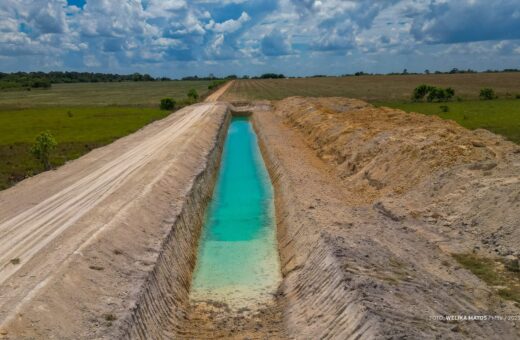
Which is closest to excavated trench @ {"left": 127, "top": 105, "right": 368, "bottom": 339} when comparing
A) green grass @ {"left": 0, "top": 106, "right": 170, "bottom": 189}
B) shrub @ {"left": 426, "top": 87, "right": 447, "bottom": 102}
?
green grass @ {"left": 0, "top": 106, "right": 170, "bottom": 189}

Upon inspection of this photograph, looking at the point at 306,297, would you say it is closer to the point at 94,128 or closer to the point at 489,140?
the point at 489,140

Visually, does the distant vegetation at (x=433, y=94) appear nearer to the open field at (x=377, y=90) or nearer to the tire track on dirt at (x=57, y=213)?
the open field at (x=377, y=90)

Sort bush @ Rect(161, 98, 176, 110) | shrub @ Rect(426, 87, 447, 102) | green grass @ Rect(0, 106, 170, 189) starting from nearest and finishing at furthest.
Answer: green grass @ Rect(0, 106, 170, 189) → shrub @ Rect(426, 87, 447, 102) → bush @ Rect(161, 98, 176, 110)

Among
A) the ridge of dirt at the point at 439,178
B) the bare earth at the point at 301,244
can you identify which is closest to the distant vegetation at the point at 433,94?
the ridge of dirt at the point at 439,178

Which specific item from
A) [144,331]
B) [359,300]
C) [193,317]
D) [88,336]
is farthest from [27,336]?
[359,300]

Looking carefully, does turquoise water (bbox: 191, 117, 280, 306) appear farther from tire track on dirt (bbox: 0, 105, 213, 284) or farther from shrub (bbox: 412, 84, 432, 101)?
shrub (bbox: 412, 84, 432, 101)
